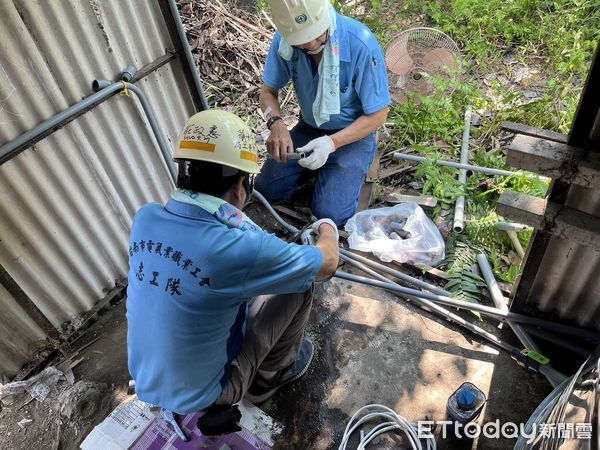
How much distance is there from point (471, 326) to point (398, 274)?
688 mm

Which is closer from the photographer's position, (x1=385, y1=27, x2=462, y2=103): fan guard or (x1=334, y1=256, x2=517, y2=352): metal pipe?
(x1=334, y1=256, x2=517, y2=352): metal pipe

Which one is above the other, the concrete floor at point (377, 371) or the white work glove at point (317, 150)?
the white work glove at point (317, 150)

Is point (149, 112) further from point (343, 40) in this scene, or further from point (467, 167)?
point (467, 167)

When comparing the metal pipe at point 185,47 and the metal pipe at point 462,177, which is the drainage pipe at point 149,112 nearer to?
the metal pipe at point 185,47

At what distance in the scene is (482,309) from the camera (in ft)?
10.2

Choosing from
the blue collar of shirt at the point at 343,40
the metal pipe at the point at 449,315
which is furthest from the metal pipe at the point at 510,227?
the blue collar of shirt at the point at 343,40

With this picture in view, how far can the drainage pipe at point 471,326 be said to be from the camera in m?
2.78

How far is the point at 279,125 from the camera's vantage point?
3934 mm

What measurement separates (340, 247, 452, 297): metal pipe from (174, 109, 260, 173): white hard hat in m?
1.76

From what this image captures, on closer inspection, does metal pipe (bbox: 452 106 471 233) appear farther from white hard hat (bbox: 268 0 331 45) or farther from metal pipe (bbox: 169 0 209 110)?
metal pipe (bbox: 169 0 209 110)

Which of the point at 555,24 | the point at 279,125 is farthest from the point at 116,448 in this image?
the point at 555,24

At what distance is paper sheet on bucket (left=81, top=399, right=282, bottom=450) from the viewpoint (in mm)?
2691

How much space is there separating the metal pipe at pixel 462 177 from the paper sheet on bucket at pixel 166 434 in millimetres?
2294

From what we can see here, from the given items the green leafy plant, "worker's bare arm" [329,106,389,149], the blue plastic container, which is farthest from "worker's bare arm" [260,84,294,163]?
the blue plastic container
